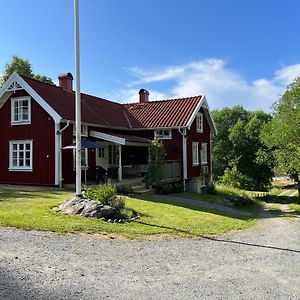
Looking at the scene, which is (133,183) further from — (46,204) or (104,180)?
(46,204)

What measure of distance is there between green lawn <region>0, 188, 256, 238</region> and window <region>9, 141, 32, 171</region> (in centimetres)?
544

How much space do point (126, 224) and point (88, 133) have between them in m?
11.4

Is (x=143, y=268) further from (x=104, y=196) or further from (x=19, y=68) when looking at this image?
(x=19, y=68)

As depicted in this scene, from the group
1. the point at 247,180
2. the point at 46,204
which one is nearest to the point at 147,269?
the point at 46,204

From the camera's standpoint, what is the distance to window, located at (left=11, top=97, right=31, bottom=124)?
20672 mm

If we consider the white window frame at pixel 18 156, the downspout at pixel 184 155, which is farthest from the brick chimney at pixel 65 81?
the downspout at pixel 184 155

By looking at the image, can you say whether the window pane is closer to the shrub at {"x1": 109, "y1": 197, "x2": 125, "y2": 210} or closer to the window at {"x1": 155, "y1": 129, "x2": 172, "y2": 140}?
the window at {"x1": 155, "y1": 129, "x2": 172, "y2": 140}

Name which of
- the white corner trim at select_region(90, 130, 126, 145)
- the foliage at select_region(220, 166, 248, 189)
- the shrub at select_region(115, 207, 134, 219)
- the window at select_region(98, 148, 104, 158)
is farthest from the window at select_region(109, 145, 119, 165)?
the foliage at select_region(220, 166, 248, 189)

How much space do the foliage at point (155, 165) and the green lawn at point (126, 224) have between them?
5104 mm

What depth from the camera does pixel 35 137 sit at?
2036 cm

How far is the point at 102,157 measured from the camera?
23.9 metres

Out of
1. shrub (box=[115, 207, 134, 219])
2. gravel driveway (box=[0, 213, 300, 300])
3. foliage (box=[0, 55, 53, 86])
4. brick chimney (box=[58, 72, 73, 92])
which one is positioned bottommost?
gravel driveway (box=[0, 213, 300, 300])

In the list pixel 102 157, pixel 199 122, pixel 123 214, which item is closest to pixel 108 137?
pixel 102 157

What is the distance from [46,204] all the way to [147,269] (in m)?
7.21
